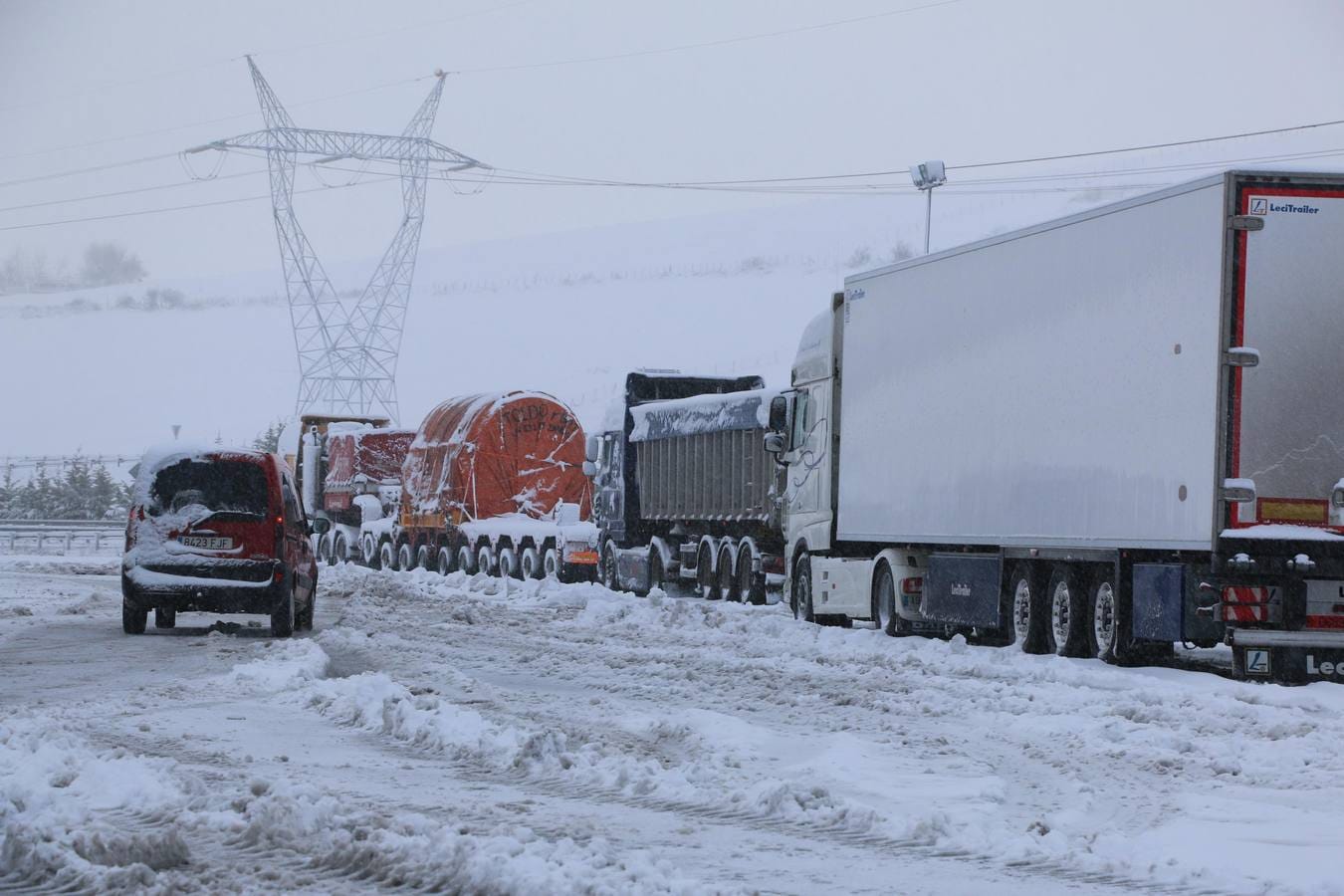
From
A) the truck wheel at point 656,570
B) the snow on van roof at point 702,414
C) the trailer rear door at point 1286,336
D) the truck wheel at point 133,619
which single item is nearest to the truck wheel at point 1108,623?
the trailer rear door at point 1286,336

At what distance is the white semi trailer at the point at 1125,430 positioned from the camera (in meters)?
15.0

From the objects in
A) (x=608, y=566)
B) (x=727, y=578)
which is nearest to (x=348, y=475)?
(x=608, y=566)

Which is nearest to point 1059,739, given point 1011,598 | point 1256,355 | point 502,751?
point 502,751

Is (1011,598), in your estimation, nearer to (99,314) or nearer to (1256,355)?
(1256,355)

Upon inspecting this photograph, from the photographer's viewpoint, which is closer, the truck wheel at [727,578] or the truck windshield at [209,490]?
the truck windshield at [209,490]

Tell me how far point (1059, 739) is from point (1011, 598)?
757 centimetres

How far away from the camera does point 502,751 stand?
10492mm

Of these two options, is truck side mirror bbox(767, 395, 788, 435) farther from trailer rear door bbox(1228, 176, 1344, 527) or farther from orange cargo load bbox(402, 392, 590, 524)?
orange cargo load bbox(402, 392, 590, 524)

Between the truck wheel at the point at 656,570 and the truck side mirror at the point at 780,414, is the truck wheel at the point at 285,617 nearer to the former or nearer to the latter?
the truck side mirror at the point at 780,414

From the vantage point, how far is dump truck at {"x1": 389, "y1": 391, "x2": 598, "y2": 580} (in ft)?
127

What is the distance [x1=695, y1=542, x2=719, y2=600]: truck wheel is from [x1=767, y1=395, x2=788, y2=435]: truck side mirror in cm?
529

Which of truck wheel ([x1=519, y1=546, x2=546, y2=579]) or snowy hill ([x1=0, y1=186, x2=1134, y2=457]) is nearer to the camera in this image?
truck wheel ([x1=519, y1=546, x2=546, y2=579])

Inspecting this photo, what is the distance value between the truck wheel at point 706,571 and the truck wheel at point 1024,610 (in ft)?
38.7

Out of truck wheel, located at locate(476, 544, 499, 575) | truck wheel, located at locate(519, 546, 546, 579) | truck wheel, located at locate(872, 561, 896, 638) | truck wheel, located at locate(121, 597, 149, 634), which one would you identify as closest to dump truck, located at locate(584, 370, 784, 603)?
truck wheel, located at locate(519, 546, 546, 579)
